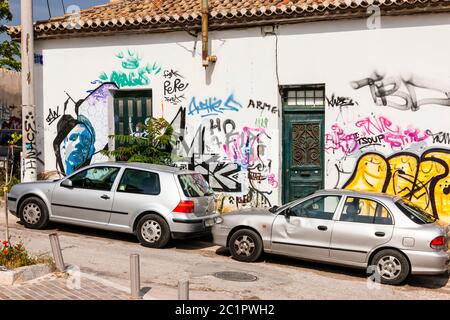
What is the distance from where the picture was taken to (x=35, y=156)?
46.8 ft

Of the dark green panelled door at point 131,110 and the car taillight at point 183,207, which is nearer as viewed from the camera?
the car taillight at point 183,207

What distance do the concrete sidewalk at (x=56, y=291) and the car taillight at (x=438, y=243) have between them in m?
4.73

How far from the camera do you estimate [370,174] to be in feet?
40.9

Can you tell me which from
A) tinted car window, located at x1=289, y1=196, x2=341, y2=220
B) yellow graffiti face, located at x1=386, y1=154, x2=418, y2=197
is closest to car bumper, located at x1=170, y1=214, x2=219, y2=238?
tinted car window, located at x1=289, y1=196, x2=341, y2=220

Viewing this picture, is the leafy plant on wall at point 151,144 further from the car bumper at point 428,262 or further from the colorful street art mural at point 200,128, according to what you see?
the car bumper at point 428,262

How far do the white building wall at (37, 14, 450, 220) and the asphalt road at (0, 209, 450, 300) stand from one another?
3.01 meters

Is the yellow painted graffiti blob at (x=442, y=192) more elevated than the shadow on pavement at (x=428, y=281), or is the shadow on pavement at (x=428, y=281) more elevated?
the yellow painted graffiti blob at (x=442, y=192)

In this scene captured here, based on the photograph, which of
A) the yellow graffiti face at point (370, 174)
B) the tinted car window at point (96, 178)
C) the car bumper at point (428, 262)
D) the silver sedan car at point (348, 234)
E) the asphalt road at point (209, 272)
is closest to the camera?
the asphalt road at point (209, 272)

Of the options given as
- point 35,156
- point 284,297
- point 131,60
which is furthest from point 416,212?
point 35,156

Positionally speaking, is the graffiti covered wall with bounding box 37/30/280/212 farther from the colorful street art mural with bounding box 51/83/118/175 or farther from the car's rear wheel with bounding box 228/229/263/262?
the car's rear wheel with bounding box 228/229/263/262

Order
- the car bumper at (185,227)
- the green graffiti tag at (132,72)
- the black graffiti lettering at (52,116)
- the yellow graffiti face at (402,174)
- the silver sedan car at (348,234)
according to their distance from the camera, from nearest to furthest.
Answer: the silver sedan car at (348,234) → the car bumper at (185,227) → the yellow graffiti face at (402,174) → the green graffiti tag at (132,72) → the black graffiti lettering at (52,116)

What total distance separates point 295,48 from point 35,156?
7.18 meters

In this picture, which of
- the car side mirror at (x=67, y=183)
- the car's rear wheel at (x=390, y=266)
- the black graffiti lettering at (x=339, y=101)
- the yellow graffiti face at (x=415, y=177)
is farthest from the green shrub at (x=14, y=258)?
the black graffiti lettering at (x=339, y=101)

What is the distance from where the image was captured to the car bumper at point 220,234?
994 cm
